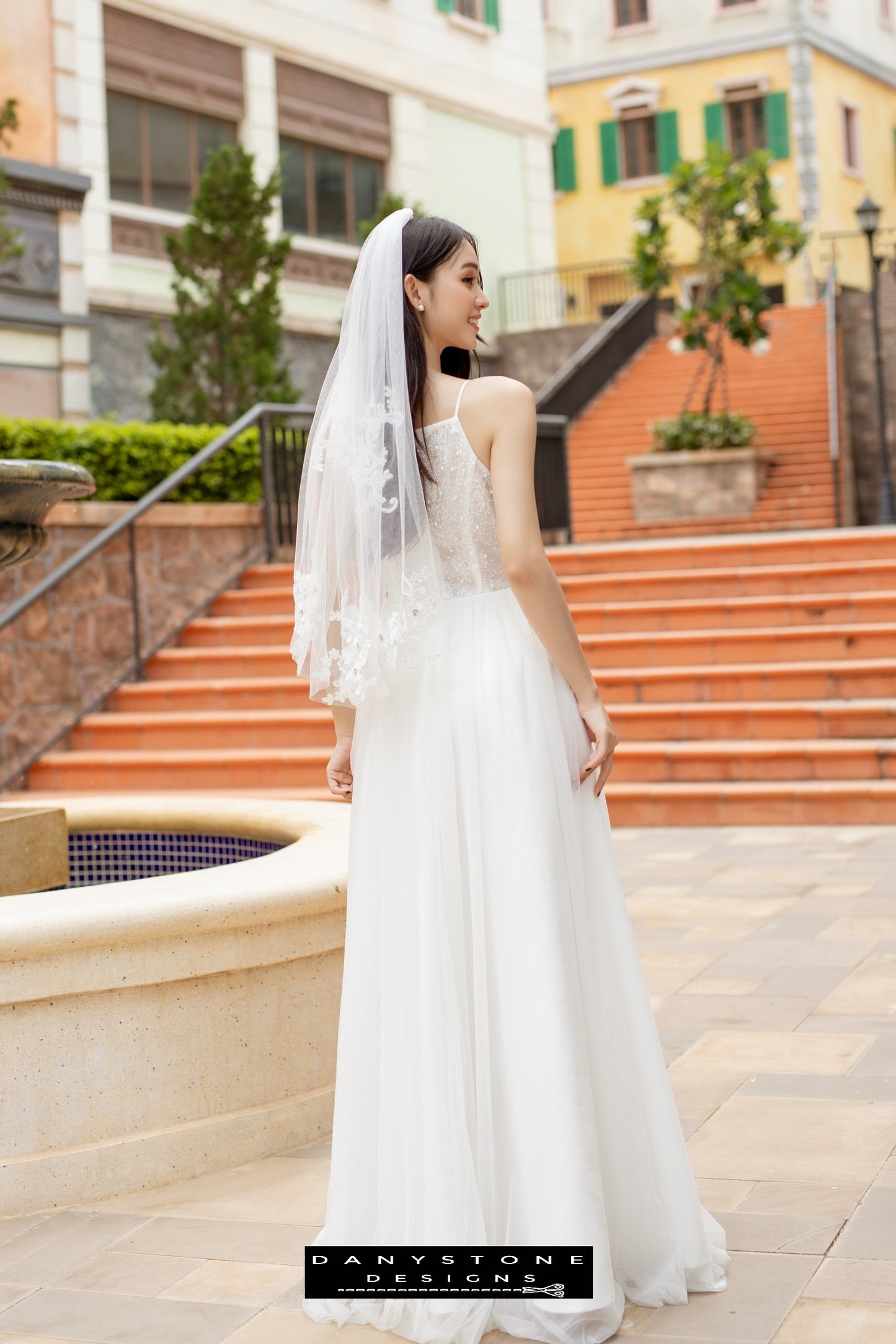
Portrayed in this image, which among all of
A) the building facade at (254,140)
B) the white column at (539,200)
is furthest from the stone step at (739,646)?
the white column at (539,200)

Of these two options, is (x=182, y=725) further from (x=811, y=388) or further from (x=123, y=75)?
(x=811, y=388)

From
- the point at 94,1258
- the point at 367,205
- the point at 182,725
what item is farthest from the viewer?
the point at 367,205

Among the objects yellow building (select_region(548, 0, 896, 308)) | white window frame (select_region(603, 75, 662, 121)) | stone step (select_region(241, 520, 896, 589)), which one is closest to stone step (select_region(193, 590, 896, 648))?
stone step (select_region(241, 520, 896, 589))

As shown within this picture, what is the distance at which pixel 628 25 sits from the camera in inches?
1267

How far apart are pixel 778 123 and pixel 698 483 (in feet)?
52.9

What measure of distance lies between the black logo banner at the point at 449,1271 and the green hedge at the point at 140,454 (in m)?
9.25

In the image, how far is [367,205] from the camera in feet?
71.9

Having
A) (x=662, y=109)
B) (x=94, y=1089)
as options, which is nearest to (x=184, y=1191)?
(x=94, y=1089)

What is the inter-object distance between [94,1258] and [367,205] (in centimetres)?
2011

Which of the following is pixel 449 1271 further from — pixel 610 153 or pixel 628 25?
pixel 628 25

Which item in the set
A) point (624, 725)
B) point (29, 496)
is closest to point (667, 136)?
point (624, 725)

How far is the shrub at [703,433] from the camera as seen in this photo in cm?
1761

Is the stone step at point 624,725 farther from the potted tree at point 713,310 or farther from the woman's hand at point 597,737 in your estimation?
the potted tree at point 713,310

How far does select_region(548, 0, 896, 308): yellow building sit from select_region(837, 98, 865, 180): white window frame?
0.04 m
